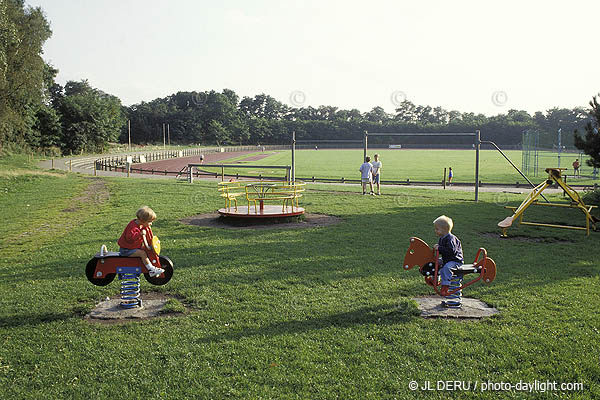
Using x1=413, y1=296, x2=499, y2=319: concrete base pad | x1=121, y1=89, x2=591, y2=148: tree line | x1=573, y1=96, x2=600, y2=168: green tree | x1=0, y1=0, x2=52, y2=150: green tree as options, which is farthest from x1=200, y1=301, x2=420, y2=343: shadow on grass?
x1=121, y1=89, x2=591, y2=148: tree line

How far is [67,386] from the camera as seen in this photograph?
429 cm

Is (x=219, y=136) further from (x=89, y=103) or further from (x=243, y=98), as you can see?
(x=243, y=98)

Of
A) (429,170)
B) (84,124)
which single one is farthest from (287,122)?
(429,170)

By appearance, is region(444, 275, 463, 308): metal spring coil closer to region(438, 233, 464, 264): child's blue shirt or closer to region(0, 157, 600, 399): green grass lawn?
region(438, 233, 464, 264): child's blue shirt

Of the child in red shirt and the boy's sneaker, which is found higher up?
the child in red shirt

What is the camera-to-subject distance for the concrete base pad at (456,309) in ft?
19.8

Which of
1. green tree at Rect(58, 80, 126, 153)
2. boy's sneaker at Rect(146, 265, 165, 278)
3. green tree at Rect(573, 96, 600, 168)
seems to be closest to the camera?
boy's sneaker at Rect(146, 265, 165, 278)

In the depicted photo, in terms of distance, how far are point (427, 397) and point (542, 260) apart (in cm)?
603

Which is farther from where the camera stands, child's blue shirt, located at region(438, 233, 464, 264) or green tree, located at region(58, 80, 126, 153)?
green tree, located at region(58, 80, 126, 153)

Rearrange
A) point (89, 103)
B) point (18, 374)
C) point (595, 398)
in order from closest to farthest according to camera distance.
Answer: point (595, 398)
point (18, 374)
point (89, 103)

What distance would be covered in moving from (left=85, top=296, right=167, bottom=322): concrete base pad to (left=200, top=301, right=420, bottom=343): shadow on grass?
1209 mm

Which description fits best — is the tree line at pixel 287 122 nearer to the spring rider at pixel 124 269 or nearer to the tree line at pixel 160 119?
the tree line at pixel 160 119

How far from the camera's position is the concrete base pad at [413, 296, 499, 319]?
6027 millimetres

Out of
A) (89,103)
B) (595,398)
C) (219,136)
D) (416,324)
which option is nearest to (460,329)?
(416,324)
